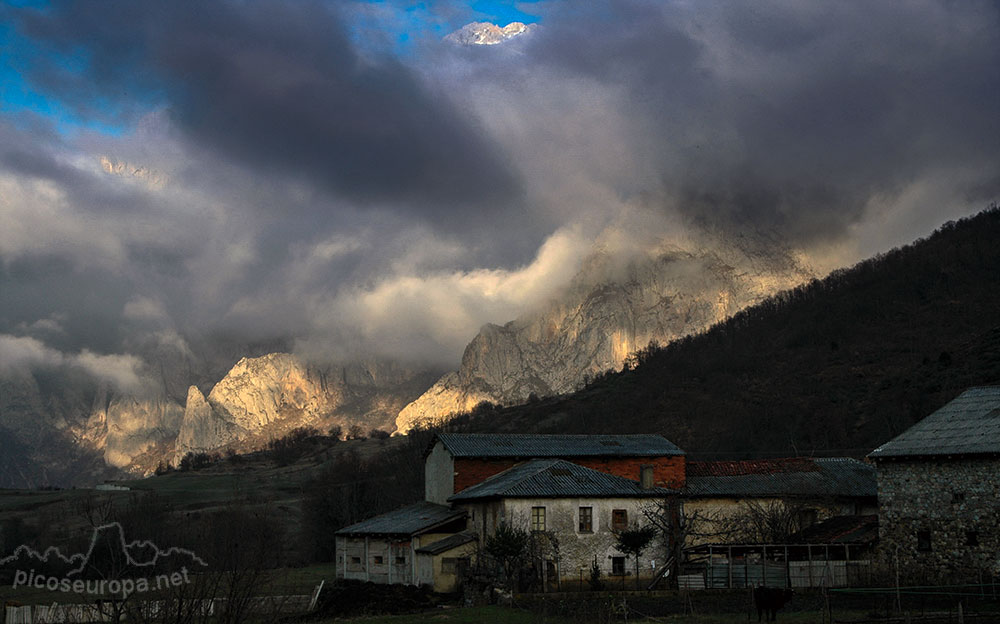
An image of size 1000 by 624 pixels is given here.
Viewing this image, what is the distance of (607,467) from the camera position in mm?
49344

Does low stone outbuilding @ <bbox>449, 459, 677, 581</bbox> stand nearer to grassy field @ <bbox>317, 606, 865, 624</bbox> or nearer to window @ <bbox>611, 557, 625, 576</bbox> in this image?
window @ <bbox>611, 557, 625, 576</bbox>

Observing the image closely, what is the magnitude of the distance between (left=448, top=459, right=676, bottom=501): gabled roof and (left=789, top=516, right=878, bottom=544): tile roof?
6.32 meters

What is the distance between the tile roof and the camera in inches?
1455

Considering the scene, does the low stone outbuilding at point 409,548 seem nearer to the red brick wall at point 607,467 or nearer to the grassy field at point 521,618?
the red brick wall at point 607,467

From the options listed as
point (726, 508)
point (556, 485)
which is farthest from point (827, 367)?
point (556, 485)

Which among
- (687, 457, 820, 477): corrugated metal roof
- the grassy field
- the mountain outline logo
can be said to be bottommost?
the grassy field

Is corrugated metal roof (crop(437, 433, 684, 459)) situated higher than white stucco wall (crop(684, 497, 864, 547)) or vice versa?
corrugated metal roof (crop(437, 433, 684, 459))

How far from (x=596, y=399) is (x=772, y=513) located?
92296 mm

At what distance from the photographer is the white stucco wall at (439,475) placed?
49.3 m

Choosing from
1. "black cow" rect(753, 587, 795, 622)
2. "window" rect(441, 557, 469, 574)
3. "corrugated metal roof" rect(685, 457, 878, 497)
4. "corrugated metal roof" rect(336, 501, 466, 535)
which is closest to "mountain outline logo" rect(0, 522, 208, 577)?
"corrugated metal roof" rect(336, 501, 466, 535)

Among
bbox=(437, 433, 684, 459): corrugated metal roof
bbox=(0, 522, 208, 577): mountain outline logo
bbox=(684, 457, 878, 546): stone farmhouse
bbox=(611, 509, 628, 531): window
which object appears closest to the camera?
bbox=(0, 522, 208, 577): mountain outline logo

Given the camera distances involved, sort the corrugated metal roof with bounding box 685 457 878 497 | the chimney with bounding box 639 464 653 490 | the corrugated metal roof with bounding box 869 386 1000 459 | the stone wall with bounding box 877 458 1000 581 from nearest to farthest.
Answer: the stone wall with bounding box 877 458 1000 581 → the corrugated metal roof with bounding box 869 386 1000 459 → the chimney with bounding box 639 464 653 490 → the corrugated metal roof with bounding box 685 457 878 497

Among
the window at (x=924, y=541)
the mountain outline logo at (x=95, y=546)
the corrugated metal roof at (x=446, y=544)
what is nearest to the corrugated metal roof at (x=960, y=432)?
the window at (x=924, y=541)

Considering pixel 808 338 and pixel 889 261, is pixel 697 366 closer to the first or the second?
pixel 808 338
